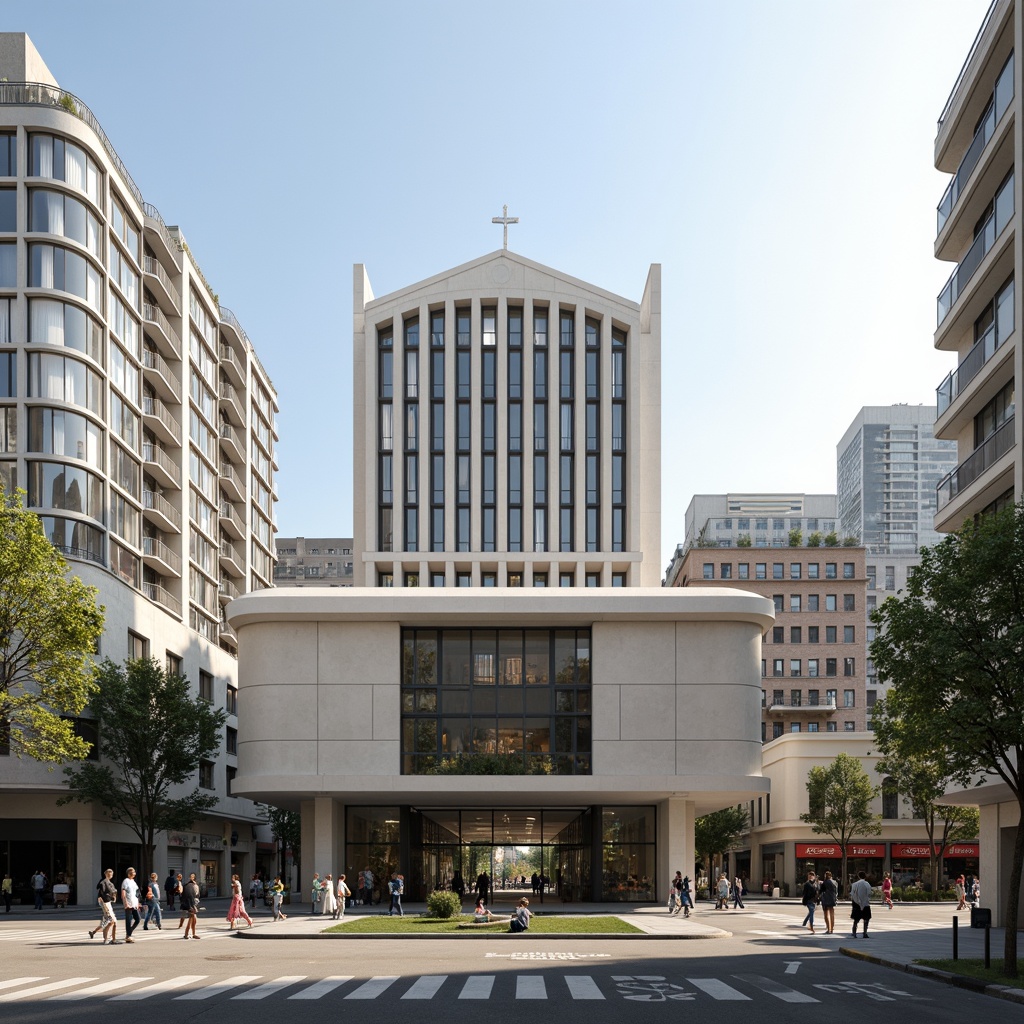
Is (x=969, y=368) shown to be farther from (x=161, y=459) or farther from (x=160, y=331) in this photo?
(x=161, y=459)

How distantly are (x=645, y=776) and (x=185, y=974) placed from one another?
26639 mm

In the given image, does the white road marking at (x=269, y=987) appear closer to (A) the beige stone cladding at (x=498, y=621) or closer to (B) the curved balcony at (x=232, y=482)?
(A) the beige stone cladding at (x=498, y=621)

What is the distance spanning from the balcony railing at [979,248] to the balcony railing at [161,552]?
138ft

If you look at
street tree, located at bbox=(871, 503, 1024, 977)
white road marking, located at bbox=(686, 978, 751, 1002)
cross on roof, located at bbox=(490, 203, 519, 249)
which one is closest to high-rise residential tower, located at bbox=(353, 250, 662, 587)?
cross on roof, located at bbox=(490, 203, 519, 249)

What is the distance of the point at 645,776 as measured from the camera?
47656 mm

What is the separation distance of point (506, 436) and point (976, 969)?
178 ft

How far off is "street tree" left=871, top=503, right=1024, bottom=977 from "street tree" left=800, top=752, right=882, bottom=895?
48.5m

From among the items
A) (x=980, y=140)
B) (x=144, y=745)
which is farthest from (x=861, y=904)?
(x=144, y=745)

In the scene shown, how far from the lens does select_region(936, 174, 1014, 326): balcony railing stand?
4019cm

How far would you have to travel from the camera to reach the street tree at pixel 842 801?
73.0 m

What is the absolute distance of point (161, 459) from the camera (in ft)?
227

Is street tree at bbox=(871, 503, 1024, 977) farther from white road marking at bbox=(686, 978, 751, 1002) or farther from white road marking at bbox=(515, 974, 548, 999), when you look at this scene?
white road marking at bbox=(515, 974, 548, 999)

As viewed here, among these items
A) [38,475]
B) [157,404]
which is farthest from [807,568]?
[38,475]

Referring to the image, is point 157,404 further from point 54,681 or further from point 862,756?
point 862,756
